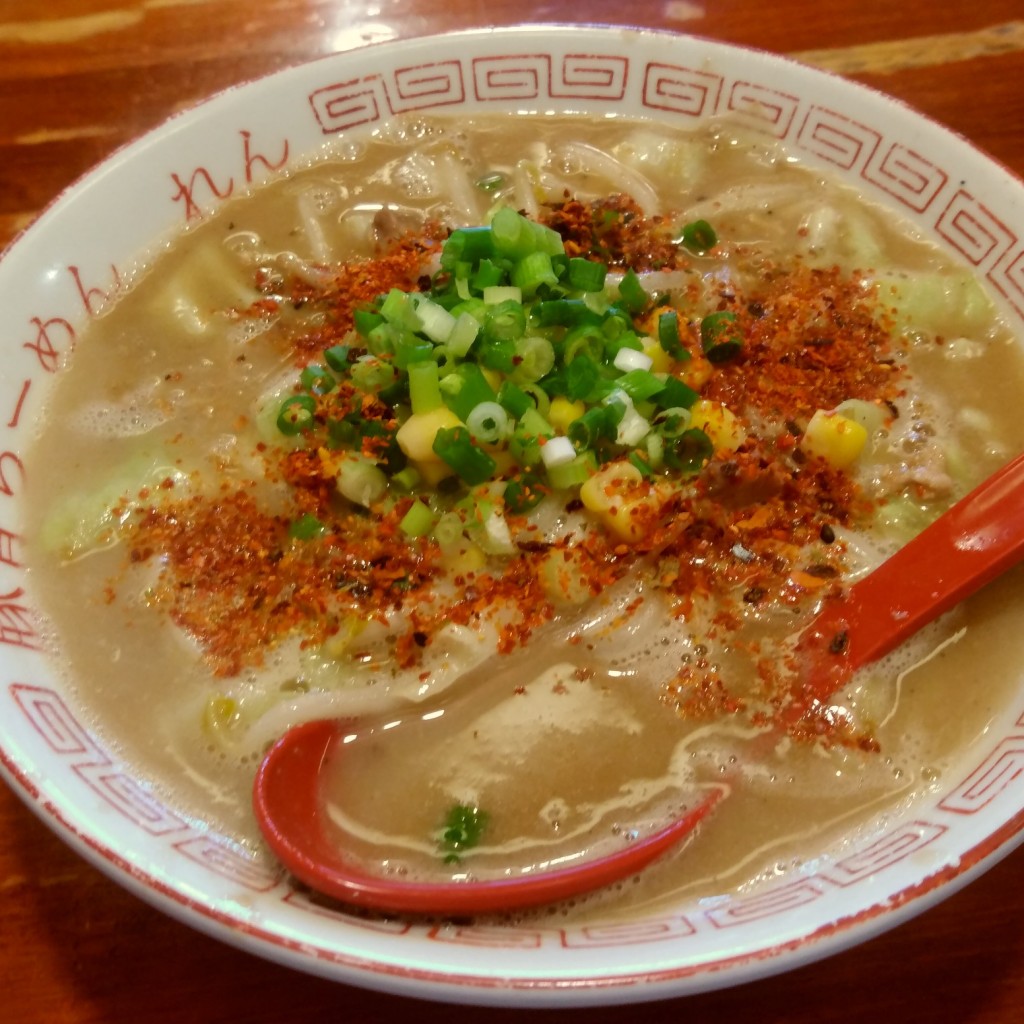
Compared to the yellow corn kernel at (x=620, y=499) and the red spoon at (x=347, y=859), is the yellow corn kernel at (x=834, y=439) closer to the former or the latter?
the yellow corn kernel at (x=620, y=499)

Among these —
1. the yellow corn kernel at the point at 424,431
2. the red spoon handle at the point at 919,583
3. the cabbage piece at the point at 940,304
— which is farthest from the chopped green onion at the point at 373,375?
the cabbage piece at the point at 940,304

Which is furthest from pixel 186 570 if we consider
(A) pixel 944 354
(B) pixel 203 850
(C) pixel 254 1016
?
(A) pixel 944 354

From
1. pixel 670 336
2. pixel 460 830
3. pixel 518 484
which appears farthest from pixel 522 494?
pixel 460 830

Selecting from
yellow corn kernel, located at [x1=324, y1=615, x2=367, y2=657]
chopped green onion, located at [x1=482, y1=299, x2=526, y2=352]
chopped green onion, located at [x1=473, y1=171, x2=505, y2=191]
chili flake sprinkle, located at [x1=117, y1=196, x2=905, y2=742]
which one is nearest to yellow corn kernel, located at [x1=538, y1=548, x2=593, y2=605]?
chili flake sprinkle, located at [x1=117, y1=196, x2=905, y2=742]

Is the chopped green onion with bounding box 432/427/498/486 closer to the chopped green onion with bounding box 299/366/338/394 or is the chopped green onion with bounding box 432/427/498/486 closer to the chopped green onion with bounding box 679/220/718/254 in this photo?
the chopped green onion with bounding box 299/366/338/394

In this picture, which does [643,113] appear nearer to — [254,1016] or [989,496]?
[989,496]

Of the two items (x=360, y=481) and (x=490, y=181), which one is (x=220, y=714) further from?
(x=490, y=181)
